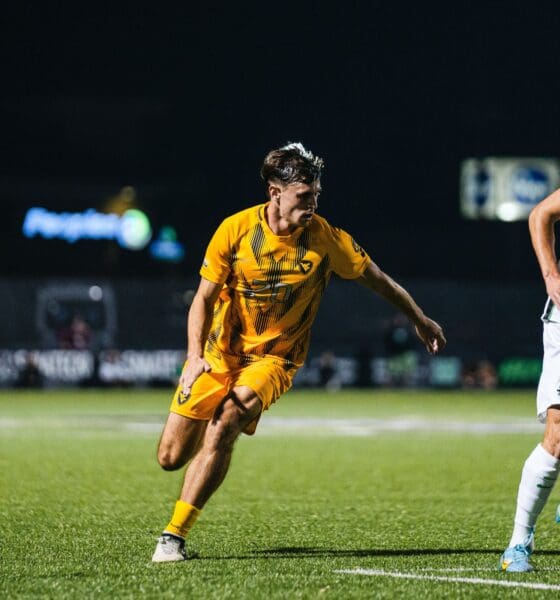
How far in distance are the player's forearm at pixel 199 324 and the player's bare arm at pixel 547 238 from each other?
5.65 ft

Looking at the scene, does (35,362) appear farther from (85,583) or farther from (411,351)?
(85,583)

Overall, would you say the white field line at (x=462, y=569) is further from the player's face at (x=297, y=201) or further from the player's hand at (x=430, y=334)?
the player's face at (x=297, y=201)

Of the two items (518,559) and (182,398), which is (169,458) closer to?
(182,398)

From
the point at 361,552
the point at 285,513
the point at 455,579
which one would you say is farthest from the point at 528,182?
the point at 455,579

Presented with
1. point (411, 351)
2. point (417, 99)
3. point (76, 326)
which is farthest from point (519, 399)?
point (417, 99)

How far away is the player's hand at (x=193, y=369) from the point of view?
256 inches

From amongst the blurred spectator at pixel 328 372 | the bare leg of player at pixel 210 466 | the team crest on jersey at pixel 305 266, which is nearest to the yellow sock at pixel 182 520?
the bare leg of player at pixel 210 466

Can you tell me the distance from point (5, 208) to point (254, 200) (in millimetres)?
10385

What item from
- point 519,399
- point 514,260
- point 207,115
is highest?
point 207,115

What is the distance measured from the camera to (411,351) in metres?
31.7

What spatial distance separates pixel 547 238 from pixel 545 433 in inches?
38.8

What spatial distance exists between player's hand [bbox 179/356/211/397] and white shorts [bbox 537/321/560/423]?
1686mm

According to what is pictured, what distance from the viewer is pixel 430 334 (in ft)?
23.6

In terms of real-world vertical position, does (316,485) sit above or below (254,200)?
below
